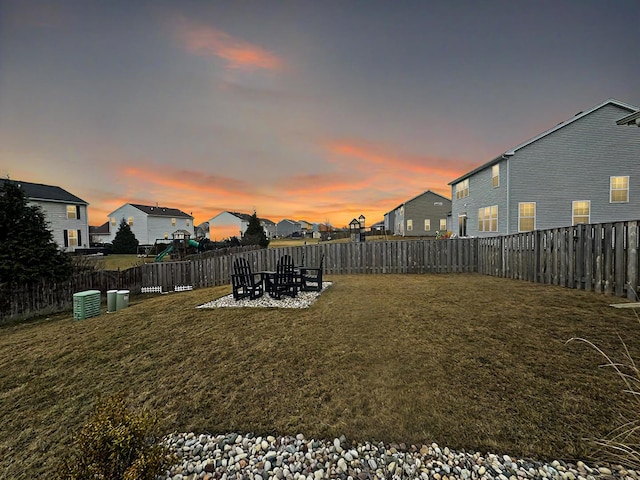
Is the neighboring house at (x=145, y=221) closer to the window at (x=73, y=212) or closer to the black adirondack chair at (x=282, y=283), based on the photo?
the window at (x=73, y=212)

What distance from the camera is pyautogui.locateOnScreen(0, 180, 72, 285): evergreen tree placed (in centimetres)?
807

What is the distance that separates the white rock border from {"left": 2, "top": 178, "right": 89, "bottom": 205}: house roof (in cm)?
2918

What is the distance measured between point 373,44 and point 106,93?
454 inches

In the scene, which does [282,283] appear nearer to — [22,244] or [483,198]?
[22,244]

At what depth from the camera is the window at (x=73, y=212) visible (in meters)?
28.1

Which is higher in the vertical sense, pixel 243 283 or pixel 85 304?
pixel 243 283

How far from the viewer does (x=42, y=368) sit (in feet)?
13.8

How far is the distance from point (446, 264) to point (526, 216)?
851cm

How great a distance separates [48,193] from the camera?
88.9 ft

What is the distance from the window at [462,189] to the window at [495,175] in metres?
4.02

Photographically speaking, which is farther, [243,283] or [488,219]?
[488,219]

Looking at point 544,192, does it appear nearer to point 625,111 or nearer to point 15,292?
point 625,111

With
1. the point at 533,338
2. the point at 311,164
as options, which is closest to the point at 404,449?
the point at 533,338

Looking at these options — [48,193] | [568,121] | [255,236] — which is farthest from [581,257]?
[48,193]
